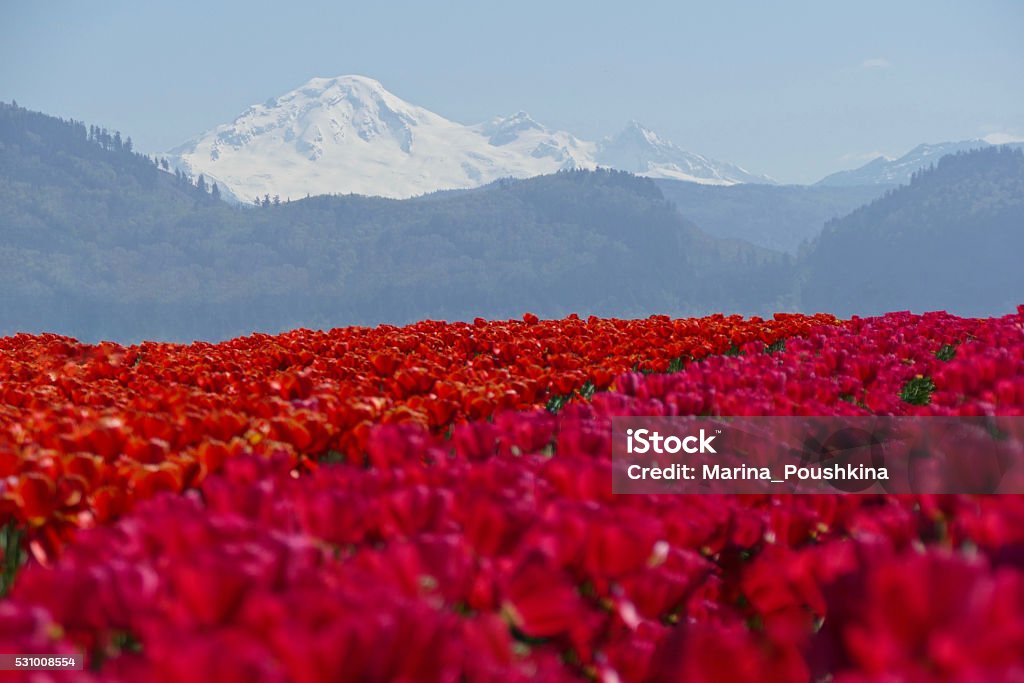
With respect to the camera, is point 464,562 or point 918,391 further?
point 918,391

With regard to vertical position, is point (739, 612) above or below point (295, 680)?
below

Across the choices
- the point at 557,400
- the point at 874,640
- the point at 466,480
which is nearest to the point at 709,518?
the point at 466,480

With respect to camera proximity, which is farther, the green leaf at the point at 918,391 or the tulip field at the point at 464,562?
the green leaf at the point at 918,391

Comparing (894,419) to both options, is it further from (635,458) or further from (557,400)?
(557,400)

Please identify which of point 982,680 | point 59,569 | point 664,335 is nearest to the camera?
point 982,680

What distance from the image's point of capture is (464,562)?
2.06 metres

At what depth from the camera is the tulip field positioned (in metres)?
1.61

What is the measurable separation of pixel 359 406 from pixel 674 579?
2.44m

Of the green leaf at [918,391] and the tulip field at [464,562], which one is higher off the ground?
the tulip field at [464,562]

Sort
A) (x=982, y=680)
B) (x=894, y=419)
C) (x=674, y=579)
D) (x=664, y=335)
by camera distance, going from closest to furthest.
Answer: (x=982, y=680)
(x=674, y=579)
(x=894, y=419)
(x=664, y=335)

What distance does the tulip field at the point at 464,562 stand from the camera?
1.61 meters

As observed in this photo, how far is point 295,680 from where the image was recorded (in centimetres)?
156

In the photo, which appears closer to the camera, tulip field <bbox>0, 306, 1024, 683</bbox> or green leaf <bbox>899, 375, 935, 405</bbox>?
tulip field <bbox>0, 306, 1024, 683</bbox>

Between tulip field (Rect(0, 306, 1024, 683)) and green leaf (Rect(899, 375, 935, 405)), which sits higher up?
tulip field (Rect(0, 306, 1024, 683))
